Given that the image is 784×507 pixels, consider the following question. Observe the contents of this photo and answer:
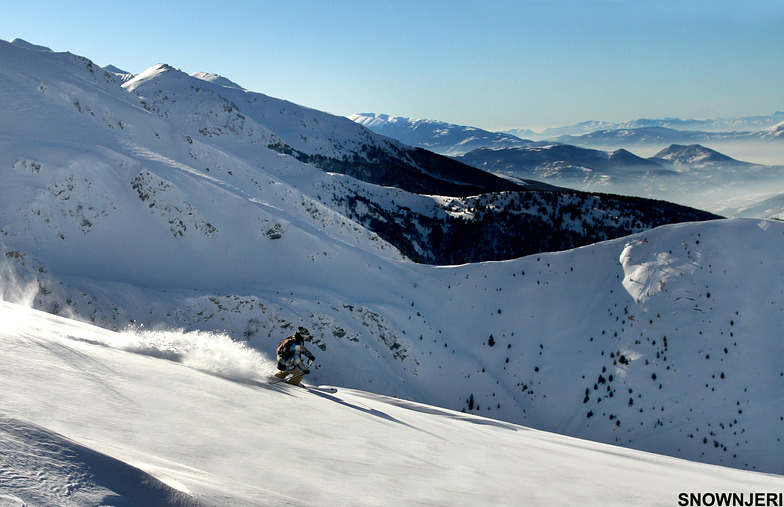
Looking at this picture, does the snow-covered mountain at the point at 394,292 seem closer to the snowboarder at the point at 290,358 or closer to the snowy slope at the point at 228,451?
the snowboarder at the point at 290,358

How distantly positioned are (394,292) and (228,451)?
29.0 metres

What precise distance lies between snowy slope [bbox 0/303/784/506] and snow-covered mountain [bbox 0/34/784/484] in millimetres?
12996

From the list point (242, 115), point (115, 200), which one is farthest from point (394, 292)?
point (242, 115)

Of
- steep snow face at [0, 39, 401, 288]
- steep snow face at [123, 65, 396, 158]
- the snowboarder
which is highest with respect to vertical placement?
steep snow face at [123, 65, 396, 158]

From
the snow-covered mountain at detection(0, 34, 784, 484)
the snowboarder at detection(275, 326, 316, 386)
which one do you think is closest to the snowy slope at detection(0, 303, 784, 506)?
the snowboarder at detection(275, 326, 316, 386)

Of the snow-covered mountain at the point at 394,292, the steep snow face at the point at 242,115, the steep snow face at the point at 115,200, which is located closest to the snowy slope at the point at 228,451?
the snow-covered mountain at the point at 394,292

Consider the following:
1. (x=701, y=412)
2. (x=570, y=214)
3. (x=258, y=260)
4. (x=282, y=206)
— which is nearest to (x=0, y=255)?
(x=258, y=260)

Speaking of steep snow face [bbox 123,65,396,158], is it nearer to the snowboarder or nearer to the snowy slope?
the snowboarder

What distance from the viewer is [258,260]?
30062 mm

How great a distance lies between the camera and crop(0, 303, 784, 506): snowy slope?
12.1ft

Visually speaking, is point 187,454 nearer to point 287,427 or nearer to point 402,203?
point 287,427

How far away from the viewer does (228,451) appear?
579 centimetres

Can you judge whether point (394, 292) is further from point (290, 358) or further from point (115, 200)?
point (290, 358)

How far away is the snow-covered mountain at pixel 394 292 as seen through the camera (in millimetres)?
22797
